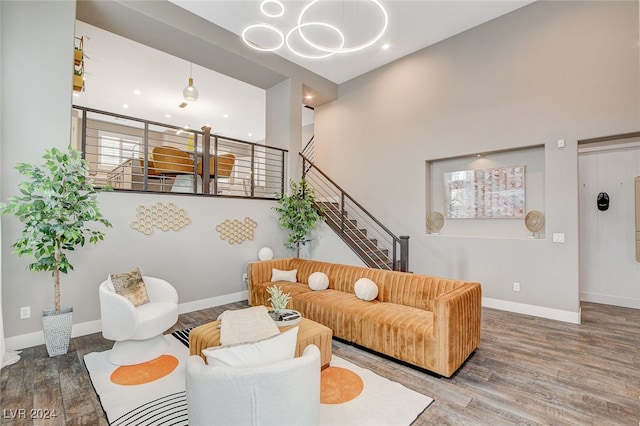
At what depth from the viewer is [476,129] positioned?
486cm

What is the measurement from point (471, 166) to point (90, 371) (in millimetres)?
5735

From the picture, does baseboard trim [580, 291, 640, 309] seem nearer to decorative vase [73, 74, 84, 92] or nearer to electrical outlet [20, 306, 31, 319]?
electrical outlet [20, 306, 31, 319]

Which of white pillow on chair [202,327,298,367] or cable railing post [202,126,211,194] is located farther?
cable railing post [202,126,211,194]

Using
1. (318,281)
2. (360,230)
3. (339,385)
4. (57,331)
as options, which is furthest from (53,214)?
(360,230)

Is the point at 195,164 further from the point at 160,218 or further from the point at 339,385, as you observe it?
the point at 339,385

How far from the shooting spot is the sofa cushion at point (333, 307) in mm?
3275

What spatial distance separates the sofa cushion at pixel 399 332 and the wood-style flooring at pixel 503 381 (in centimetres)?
13

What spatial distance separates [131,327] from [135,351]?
0.99 feet

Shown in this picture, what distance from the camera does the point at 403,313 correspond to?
122 inches

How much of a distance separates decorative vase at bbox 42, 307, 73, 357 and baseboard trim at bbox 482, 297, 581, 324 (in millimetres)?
5478

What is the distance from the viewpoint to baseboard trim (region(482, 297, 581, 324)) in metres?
4.01

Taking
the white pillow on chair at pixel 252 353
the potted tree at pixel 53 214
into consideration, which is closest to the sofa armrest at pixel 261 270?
the potted tree at pixel 53 214

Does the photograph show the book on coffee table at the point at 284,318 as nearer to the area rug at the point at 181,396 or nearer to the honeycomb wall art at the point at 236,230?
the area rug at the point at 181,396

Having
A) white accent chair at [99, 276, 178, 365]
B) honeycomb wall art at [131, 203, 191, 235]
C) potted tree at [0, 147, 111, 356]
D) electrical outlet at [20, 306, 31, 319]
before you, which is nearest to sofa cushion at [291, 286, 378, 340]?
white accent chair at [99, 276, 178, 365]
